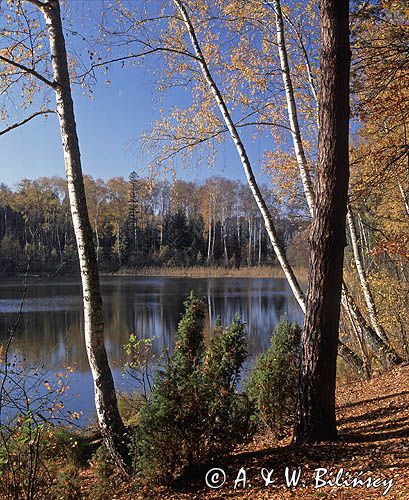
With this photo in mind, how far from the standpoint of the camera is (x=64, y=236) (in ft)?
134

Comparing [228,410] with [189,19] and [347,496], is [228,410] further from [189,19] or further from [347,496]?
[189,19]

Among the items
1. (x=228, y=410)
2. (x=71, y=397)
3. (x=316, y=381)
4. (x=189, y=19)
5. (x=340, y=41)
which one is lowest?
(x=71, y=397)

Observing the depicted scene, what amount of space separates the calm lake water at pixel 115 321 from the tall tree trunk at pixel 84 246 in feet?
5.45

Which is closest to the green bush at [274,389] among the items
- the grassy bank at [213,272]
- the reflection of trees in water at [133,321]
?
the reflection of trees in water at [133,321]

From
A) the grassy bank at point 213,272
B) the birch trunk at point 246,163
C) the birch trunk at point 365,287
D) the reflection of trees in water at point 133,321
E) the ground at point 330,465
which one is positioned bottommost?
the reflection of trees in water at point 133,321

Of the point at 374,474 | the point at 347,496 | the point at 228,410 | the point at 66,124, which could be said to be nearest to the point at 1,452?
the point at 228,410

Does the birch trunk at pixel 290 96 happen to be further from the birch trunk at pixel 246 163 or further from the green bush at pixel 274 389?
the green bush at pixel 274 389

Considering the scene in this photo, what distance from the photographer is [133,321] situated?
14.4m

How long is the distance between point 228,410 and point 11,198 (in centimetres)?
3757

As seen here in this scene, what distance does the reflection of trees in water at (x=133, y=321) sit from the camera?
10203 millimetres

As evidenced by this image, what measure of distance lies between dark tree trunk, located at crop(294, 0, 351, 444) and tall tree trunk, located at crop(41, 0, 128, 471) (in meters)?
1.61

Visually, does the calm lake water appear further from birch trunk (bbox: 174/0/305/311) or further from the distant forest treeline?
the distant forest treeline

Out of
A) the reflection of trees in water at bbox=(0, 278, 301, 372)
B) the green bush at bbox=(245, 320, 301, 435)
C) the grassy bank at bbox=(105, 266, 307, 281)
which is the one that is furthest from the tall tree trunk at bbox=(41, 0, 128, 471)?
the grassy bank at bbox=(105, 266, 307, 281)

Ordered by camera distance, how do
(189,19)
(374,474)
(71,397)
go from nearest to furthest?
(374,474) < (189,19) < (71,397)
